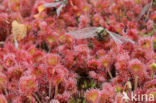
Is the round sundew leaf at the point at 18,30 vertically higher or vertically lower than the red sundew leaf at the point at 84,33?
higher

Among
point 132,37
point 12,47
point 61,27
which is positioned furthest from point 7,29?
point 132,37

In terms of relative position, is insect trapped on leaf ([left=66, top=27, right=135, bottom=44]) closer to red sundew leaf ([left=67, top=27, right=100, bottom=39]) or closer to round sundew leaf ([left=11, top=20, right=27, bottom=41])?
red sundew leaf ([left=67, top=27, right=100, bottom=39])

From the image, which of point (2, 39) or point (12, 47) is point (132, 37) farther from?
point (2, 39)

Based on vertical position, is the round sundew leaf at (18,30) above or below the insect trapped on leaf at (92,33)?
above

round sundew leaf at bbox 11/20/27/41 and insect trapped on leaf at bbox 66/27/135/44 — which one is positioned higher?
round sundew leaf at bbox 11/20/27/41

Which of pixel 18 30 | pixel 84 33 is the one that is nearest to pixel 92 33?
pixel 84 33

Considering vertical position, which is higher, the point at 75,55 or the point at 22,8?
the point at 22,8

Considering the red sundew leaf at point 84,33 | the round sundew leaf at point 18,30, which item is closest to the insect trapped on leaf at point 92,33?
the red sundew leaf at point 84,33

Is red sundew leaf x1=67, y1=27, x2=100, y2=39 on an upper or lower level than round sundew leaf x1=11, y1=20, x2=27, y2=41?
lower

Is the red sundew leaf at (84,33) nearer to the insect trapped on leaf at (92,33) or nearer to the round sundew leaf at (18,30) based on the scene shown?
the insect trapped on leaf at (92,33)


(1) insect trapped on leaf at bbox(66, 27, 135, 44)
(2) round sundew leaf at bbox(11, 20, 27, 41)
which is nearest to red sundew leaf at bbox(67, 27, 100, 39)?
(1) insect trapped on leaf at bbox(66, 27, 135, 44)

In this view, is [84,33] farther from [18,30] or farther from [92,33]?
[18,30]
